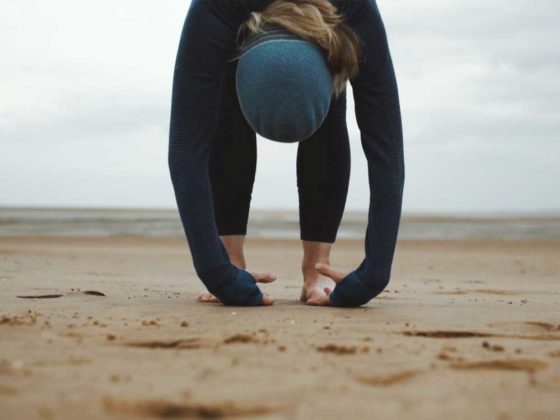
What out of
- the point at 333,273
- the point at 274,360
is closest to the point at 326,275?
the point at 333,273

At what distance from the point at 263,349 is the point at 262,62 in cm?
102

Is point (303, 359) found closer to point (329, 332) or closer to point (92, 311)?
point (329, 332)

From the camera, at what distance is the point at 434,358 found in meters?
1.64

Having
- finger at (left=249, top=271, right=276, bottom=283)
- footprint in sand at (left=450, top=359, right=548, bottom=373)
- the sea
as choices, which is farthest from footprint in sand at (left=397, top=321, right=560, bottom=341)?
the sea

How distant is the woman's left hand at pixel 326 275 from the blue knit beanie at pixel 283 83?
1.89ft

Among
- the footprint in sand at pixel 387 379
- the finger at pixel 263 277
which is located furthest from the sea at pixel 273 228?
the footprint in sand at pixel 387 379

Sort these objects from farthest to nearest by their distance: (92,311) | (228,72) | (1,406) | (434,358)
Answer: (228,72) < (92,311) < (434,358) < (1,406)

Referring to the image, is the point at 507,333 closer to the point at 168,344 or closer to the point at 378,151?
the point at 378,151

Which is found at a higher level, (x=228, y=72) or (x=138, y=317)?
(x=228, y=72)

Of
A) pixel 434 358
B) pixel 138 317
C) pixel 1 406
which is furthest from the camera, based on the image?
pixel 138 317

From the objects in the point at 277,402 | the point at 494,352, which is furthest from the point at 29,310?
the point at 494,352

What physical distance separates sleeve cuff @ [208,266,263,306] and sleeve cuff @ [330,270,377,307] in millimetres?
307

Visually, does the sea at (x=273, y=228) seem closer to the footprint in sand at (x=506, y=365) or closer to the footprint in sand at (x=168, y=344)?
the footprint in sand at (x=168, y=344)

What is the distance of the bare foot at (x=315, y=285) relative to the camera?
2822mm
